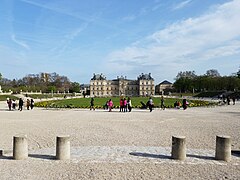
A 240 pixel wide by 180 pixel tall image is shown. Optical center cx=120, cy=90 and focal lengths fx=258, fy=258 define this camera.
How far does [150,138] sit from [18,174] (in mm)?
6555

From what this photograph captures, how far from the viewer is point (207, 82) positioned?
101 meters

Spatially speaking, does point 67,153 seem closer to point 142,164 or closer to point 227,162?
point 142,164

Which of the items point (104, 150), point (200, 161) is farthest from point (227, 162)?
point (104, 150)

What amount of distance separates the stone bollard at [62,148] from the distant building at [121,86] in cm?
13250

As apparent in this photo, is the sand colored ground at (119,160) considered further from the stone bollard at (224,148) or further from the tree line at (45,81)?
the tree line at (45,81)

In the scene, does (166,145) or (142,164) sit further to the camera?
(166,145)

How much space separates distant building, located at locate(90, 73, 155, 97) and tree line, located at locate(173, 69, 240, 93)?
1926cm

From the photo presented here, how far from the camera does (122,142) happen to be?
11102 millimetres

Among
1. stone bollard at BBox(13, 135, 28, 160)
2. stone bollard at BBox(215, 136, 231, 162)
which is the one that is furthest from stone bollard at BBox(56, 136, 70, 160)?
stone bollard at BBox(215, 136, 231, 162)

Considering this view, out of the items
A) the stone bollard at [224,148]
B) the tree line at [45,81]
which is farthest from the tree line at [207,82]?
the stone bollard at [224,148]

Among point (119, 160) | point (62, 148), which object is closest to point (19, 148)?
point (62, 148)

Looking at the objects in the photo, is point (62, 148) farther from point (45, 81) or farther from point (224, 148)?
point (45, 81)

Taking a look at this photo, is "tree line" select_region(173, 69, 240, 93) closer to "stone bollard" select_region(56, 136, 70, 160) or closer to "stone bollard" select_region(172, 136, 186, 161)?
"stone bollard" select_region(172, 136, 186, 161)

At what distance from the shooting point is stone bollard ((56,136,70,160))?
8336mm
